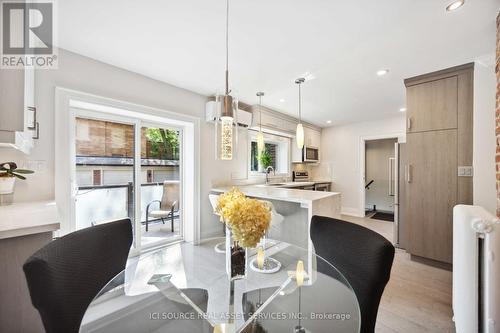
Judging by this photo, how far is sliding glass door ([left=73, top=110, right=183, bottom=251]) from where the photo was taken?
240 cm

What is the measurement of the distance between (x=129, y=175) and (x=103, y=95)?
1048 mm

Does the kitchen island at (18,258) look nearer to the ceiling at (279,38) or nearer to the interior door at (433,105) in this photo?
the ceiling at (279,38)

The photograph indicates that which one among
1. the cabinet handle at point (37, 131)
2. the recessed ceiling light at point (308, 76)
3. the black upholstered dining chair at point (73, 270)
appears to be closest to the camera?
the black upholstered dining chair at point (73, 270)

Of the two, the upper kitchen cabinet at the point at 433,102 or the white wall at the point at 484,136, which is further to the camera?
the upper kitchen cabinet at the point at 433,102

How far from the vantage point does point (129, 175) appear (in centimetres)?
273

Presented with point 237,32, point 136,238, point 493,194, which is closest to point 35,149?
point 136,238

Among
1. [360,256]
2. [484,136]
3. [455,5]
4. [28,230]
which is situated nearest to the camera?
[360,256]

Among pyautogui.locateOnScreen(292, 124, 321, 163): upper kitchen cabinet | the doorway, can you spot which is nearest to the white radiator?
pyautogui.locateOnScreen(292, 124, 321, 163): upper kitchen cabinet

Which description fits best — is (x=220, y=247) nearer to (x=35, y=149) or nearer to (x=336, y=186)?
(x=35, y=149)

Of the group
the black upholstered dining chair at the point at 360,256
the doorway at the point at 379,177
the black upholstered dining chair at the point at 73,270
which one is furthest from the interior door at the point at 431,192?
the doorway at the point at 379,177

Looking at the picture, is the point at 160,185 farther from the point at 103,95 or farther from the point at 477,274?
the point at 477,274

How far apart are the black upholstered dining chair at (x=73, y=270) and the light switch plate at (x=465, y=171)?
3435 millimetres

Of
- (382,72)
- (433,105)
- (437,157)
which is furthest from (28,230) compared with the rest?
(433,105)

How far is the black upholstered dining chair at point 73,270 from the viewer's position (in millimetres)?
733
